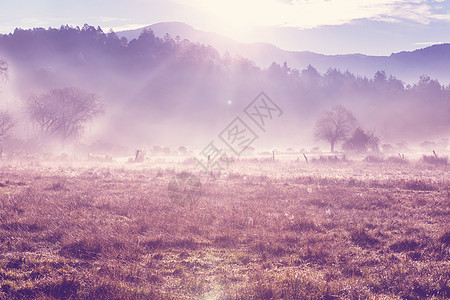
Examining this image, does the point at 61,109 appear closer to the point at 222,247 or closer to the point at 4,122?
the point at 4,122

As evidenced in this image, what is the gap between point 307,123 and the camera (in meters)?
119

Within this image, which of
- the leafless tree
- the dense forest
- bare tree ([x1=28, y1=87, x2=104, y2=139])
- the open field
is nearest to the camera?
the open field

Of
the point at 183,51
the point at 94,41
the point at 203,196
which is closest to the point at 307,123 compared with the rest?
the point at 183,51

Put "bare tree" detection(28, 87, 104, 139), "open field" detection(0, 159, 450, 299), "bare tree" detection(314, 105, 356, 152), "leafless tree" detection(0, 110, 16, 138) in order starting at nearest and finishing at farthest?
"open field" detection(0, 159, 450, 299) < "leafless tree" detection(0, 110, 16, 138) < "bare tree" detection(28, 87, 104, 139) < "bare tree" detection(314, 105, 356, 152)

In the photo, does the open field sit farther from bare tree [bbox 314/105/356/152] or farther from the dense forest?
the dense forest

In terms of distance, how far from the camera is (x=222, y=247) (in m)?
8.13

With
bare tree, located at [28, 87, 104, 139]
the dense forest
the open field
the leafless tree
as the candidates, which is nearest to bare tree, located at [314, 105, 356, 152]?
the dense forest

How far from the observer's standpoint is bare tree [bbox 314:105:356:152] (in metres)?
54.0

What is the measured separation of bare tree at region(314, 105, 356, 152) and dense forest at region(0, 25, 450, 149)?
33.8 metres

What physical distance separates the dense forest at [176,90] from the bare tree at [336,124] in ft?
111

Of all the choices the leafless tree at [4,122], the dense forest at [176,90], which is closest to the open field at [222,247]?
the leafless tree at [4,122]

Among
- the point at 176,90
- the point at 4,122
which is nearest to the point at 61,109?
the point at 4,122

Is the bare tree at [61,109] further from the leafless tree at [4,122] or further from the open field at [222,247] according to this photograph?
the open field at [222,247]

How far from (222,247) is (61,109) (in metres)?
54.7
